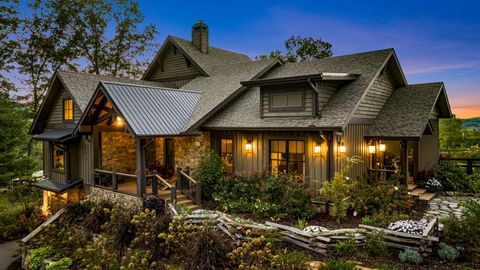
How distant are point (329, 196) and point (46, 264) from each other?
28.2 feet

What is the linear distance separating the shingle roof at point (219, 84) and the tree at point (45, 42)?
13004 mm

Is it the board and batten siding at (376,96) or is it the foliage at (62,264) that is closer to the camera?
the foliage at (62,264)

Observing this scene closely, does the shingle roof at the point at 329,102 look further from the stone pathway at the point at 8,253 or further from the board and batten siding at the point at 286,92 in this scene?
the stone pathway at the point at 8,253

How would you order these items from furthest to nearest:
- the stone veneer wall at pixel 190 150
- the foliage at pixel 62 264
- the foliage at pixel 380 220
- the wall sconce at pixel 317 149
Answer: the stone veneer wall at pixel 190 150
the wall sconce at pixel 317 149
the foliage at pixel 62 264
the foliage at pixel 380 220

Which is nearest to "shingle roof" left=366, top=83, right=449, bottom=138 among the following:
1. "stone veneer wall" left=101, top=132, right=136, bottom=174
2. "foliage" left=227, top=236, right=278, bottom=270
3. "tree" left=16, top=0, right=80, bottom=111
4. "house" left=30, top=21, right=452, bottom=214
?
"house" left=30, top=21, right=452, bottom=214

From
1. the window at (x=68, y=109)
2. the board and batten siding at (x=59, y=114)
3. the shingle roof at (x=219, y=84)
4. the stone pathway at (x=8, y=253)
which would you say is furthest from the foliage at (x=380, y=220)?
the window at (x=68, y=109)

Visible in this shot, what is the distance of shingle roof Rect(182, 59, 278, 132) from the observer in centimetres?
1277

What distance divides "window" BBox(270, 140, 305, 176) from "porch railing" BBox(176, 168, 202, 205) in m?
2.89

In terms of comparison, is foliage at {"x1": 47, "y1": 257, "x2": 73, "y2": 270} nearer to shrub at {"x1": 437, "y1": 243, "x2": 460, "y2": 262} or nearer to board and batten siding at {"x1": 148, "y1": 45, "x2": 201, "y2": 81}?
shrub at {"x1": 437, "y1": 243, "x2": 460, "y2": 262}

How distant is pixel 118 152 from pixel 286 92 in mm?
8233

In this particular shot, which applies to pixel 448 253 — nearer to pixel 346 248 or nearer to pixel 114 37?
pixel 346 248

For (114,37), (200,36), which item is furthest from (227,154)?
(114,37)

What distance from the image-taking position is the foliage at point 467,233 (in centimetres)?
656

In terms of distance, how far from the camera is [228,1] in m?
29.1
